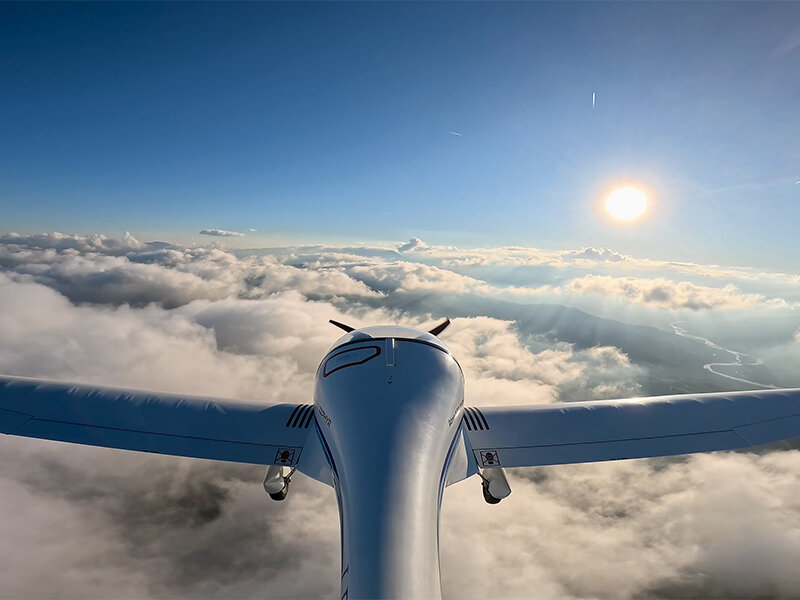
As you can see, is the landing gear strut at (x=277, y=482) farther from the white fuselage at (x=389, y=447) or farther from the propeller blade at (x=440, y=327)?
the propeller blade at (x=440, y=327)

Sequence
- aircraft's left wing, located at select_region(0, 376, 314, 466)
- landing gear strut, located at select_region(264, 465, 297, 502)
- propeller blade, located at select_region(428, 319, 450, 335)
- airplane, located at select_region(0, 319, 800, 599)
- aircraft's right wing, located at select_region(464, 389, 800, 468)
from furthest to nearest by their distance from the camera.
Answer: propeller blade, located at select_region(428, 319, 450, 335) → aircraft's right wing, located at select_region(464, 389, 800, 468) → aircraft's left wing, located at select_region(0, 376, 314, 466) → landing gear strut, located at select_region(264, 465, 297, 502) → airplane, located at select_region(0, 319, 800, 599)

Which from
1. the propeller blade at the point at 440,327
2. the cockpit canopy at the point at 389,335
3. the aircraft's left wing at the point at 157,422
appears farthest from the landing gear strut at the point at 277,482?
the propeller blade at the point at 440,327

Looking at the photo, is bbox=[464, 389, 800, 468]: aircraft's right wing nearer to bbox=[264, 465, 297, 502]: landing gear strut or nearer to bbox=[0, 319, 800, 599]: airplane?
bbox=[0, 319, 800, 599]: airplane

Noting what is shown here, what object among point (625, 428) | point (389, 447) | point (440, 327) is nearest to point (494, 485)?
point (625, 428)

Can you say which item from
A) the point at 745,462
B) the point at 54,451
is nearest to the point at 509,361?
the point at 745,462

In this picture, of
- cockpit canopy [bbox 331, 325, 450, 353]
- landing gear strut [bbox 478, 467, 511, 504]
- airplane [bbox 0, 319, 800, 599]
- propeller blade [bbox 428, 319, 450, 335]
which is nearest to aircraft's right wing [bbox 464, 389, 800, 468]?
airplane [bbox 0, 319, 800, 599]

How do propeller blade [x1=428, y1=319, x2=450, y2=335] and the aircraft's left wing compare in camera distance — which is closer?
the aircraft's left wing
